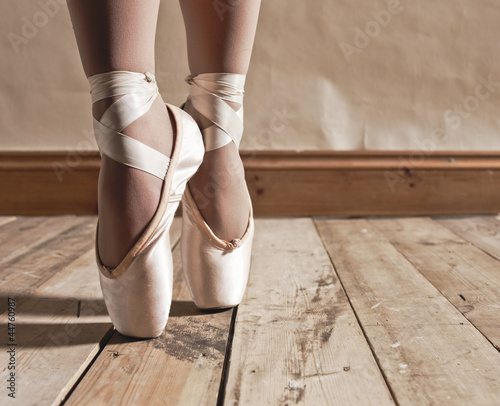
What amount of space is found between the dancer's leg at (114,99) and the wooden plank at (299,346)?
178 mm

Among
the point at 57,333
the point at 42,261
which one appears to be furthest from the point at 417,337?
the point at 42,261

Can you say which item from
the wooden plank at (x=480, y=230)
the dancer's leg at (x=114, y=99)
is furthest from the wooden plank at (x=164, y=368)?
the wooden plank at (x=480, y=230)

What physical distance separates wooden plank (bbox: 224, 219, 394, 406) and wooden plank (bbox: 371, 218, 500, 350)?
0.51 feet

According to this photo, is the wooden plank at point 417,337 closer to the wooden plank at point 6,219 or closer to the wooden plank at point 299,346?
the wooden plank at point 299,346

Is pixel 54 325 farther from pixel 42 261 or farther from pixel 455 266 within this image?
pixel 455 266

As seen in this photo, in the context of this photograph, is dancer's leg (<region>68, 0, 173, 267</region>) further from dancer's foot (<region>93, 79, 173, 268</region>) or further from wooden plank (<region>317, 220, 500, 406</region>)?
wooden plank (<region>317, 220, 500, 406</region>)

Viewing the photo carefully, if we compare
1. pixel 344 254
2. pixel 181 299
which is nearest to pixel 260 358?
pixel 181 299

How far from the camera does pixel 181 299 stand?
28.2 inches

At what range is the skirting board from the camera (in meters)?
1.36

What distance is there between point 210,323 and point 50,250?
514 mm

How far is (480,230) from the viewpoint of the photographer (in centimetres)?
117

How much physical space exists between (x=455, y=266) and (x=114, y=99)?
0.64 meters

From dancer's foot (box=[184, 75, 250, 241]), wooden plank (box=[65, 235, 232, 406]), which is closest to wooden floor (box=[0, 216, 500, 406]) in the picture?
wooden plank (box=[65, 235, 232, 406])

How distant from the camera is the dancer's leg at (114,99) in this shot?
522 millimetres
